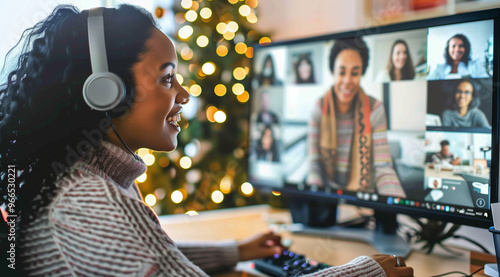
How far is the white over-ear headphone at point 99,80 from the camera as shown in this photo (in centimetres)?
57

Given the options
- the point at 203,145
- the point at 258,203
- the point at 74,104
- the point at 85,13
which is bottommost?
the point at 258,203

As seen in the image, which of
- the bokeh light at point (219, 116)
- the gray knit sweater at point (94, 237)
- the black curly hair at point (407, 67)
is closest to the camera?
the gray knit sweater at point (94, 237)

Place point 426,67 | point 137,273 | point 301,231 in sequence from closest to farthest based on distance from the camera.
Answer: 1. point 137,273
2. point 426,67
3. point 301,231

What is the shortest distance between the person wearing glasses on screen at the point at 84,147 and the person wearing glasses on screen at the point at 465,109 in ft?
1.03

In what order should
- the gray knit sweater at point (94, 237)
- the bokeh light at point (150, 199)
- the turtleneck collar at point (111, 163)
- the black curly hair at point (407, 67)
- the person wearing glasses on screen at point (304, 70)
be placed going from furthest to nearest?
the bokeh light at point (150, 199) < the person wearing glasses on screen at point (304, 70) < the black curly hair at point (407, 67) < the turtleneck collar at point (111, 163) < the gray knit sweater at point (94, 237)

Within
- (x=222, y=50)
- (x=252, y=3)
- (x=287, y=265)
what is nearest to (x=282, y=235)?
(x=287, y=265)

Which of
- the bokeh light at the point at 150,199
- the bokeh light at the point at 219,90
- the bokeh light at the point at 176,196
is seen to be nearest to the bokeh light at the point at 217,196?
the bokeh light at the point at 176,196

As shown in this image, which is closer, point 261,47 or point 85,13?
point 85,13

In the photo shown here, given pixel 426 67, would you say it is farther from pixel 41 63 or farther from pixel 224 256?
pixel 41 63

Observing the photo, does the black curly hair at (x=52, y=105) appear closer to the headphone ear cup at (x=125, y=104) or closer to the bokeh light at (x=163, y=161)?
the headphone ear cup at (x=125, y=104)

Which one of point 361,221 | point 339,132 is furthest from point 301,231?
point 339,132

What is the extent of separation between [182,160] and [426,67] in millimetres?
1048

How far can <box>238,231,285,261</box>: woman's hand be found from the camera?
2.90 feet

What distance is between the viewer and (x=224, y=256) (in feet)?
2.85
